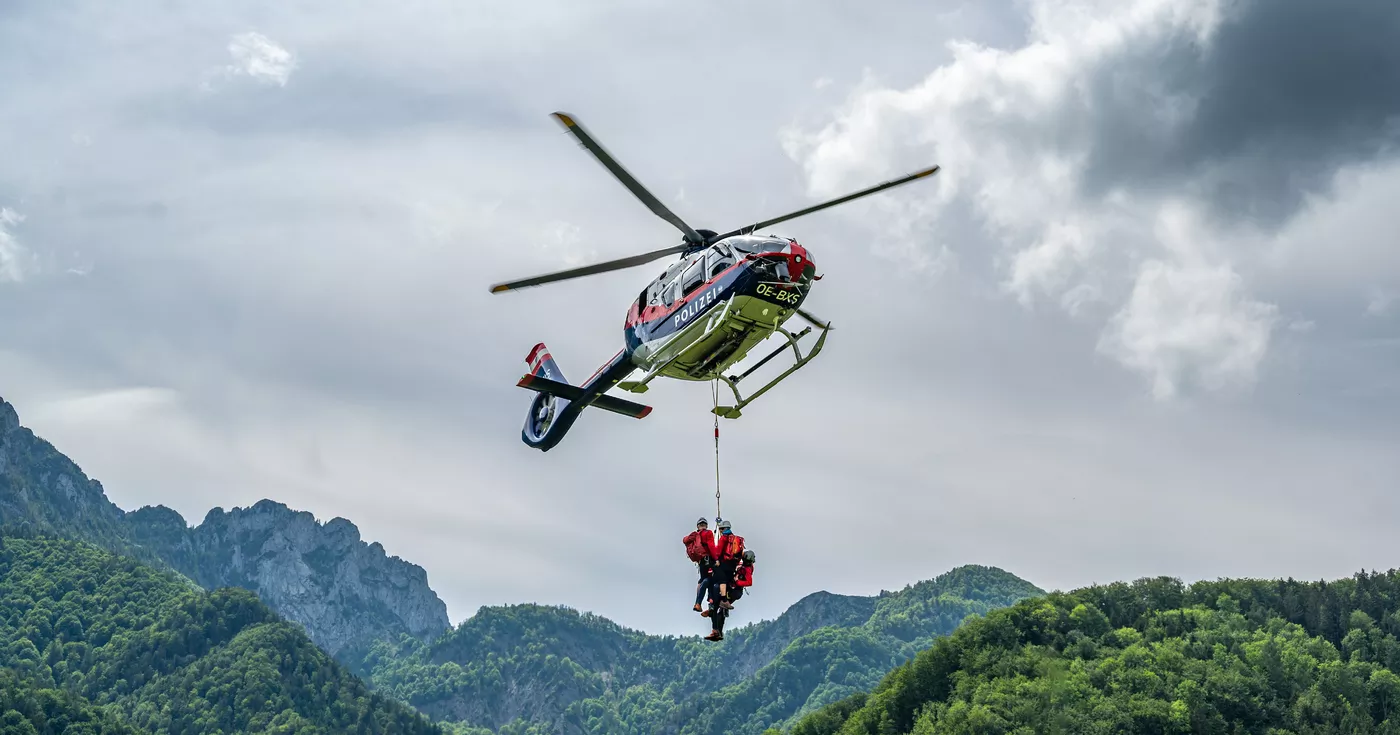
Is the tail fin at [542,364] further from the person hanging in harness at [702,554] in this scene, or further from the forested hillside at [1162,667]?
the forested hillside at [1162,667]

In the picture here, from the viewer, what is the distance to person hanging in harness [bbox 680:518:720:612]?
36.7 metres

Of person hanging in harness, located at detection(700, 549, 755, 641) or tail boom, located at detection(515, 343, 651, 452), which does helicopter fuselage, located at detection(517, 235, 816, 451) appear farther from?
person hanging in harness, located at detection(700, 549, 755, 641)

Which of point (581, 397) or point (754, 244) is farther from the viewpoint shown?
point (581, 397)

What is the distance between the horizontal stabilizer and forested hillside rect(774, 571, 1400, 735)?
7816cm

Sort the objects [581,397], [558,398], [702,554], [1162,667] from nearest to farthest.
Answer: [702,554] → [581,397] → [558,398] → [1162,667]

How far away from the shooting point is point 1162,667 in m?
124

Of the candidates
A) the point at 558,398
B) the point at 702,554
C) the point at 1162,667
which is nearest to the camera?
the point at 702,554

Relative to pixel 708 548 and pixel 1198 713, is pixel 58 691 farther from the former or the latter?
pixel 708 548

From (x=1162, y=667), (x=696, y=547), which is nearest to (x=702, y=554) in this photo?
(x=696, y=547)

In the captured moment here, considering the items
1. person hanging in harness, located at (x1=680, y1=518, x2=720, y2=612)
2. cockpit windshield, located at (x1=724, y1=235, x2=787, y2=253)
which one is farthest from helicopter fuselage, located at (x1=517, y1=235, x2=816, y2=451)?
person hanging in harness, located at (x1=680, y1=518, x2=720, y2=612)

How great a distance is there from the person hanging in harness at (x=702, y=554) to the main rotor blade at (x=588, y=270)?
Result: 8.44 meters

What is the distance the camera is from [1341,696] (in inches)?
4668

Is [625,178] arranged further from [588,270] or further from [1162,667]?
[1162,667]

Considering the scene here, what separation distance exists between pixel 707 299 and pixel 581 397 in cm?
843
